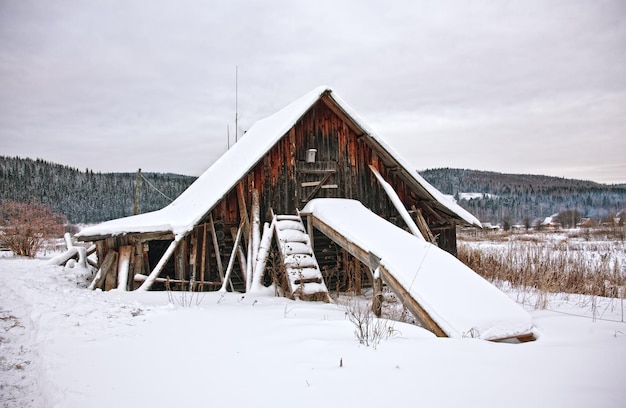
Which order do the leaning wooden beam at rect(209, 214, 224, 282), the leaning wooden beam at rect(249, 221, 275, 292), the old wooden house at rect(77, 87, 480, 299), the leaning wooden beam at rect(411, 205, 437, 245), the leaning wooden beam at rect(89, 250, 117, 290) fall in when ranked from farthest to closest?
the leaning wooden beam at rect(411, 205, 437, 245), the leaning wooden beam at rect(209, 214, 224, 282), the leaning wooden beam at rect(89, 250, 117, 290), the old wooden house at rect(77, 87, 480, 299), the leaning wooden beam at rect(249, 221, 275, 292)

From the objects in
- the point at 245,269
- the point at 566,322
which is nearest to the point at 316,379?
the point at 566,322

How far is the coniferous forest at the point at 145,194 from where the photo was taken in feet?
212

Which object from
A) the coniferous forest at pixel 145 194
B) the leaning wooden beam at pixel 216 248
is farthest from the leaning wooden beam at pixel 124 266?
the coniferous forest at pixel 145 194

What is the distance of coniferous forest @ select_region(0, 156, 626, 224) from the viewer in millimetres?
64625

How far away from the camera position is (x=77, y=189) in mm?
69438

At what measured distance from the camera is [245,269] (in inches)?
361

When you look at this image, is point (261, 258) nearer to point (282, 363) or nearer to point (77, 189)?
point (282, 363)

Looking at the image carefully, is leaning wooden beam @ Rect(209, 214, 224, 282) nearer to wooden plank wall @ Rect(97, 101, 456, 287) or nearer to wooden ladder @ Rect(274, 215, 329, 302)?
wooden plank wall @ Rect(97, 101, 456, 287)

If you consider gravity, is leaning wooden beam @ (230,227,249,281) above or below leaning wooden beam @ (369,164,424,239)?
below

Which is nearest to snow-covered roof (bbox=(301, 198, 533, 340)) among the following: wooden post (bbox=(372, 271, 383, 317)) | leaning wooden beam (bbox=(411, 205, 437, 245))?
wooden post (bbox=(372, 271, 383, 317))

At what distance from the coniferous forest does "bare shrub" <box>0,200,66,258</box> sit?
26.7 meters

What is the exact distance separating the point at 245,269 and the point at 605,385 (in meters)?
7.47

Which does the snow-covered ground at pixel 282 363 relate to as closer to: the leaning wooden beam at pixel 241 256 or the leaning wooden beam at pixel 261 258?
the leaning wooden beam at pixel 261 258

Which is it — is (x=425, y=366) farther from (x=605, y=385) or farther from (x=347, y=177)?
(x=347, y=177)
